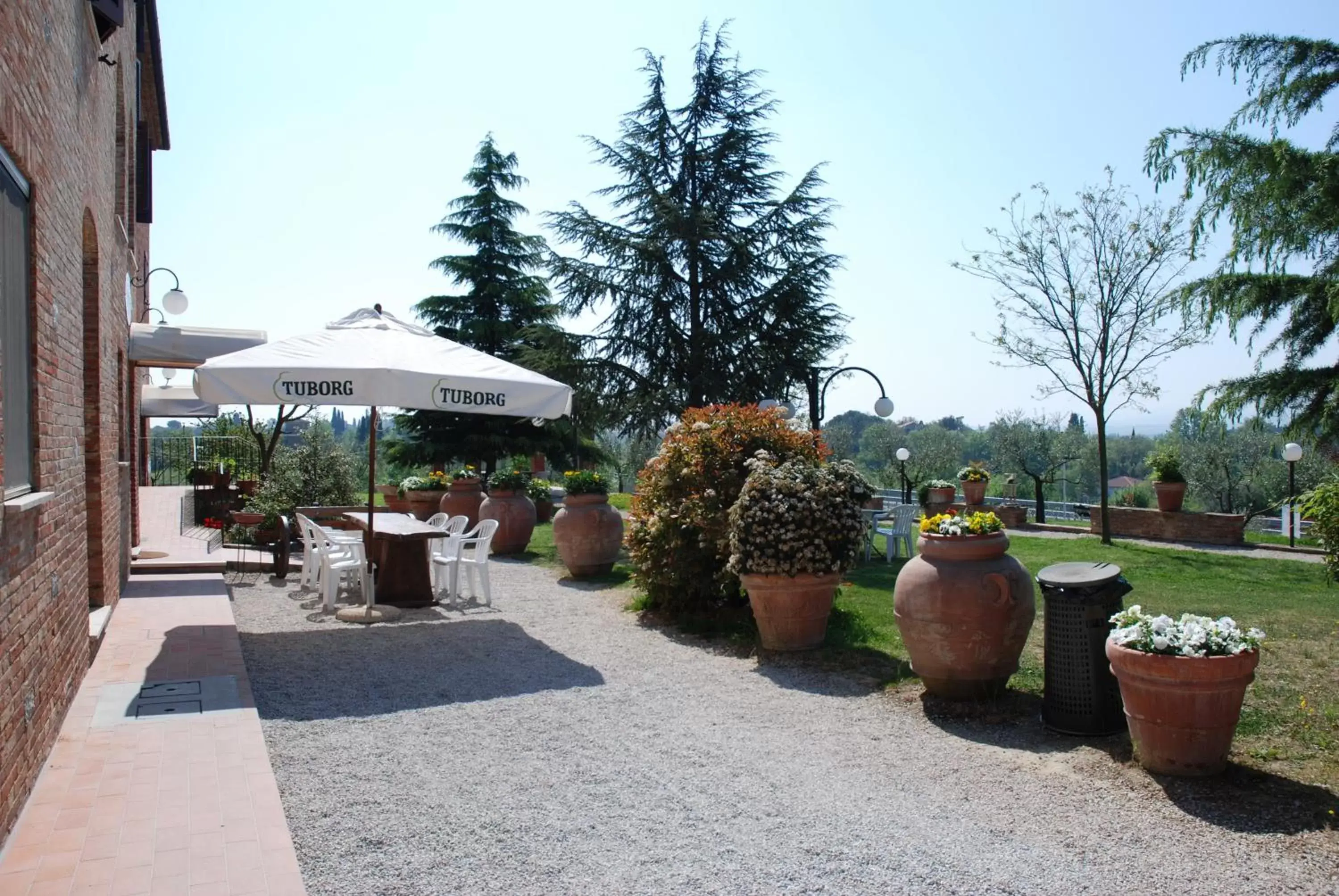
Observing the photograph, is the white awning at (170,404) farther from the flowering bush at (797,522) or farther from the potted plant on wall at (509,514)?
the flowering bush at (797,522)

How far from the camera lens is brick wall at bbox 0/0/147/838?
3877 mm

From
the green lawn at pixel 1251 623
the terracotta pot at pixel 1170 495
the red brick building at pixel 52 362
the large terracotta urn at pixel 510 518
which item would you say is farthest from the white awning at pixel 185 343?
the terracotta pot at pixel 1170 495

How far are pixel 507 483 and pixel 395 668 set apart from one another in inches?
324

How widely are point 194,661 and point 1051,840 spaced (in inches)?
227

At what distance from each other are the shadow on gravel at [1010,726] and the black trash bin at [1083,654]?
92 millimetres

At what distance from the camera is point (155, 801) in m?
4.00

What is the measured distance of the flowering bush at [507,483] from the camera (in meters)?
15.2

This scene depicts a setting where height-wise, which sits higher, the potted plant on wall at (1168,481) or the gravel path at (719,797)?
the potted plant on wall at (1168,481)

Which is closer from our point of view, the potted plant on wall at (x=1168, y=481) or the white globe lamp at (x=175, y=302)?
the white globe lamp at (x=175, y=302)

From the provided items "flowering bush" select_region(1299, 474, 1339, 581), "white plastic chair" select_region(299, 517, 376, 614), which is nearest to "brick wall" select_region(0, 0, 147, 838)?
"white plastic chair" select_region(299, 517, 376, 614)

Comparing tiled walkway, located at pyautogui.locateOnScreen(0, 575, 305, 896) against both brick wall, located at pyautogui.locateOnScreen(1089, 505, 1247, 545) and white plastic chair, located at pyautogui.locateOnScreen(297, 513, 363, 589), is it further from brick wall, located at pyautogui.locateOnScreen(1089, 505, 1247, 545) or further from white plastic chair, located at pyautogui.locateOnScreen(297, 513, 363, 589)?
brick wall, located at pyautogui.locateOnScreen(1089, 505, 1247, 545)

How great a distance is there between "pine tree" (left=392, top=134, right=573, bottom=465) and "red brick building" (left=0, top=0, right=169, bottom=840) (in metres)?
17.1

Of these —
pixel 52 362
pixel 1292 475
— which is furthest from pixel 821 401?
pixel 52 362

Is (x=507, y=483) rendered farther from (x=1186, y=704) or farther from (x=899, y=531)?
(x=1186, y=704)
